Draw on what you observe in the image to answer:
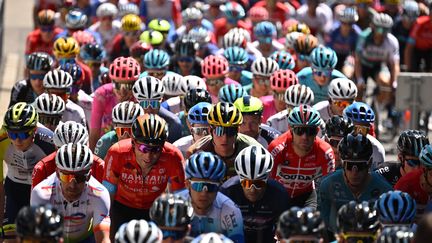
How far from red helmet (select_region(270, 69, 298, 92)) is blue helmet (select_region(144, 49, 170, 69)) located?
5.01 ft

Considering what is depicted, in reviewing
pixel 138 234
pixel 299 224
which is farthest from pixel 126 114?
pixel 299 224

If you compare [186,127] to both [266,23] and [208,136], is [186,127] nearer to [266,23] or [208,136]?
[208,136]

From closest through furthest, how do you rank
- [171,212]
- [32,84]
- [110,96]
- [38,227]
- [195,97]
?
[38,227] < [171,212] < [195,97] < [110,96] < [32,84]

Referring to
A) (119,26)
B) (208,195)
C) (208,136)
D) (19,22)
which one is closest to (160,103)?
(208,136)

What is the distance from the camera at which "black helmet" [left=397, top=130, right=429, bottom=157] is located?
40.8 feet

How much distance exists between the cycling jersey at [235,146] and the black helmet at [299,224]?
325 cm

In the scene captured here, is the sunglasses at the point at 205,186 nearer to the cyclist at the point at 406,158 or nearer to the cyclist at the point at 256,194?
the cyclist at the point at 256,194

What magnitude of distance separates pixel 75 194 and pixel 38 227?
2.10 m

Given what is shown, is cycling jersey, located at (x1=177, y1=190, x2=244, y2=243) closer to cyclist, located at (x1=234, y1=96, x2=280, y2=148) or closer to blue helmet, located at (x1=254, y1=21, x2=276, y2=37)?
cyclist, located at (x1=234, y1=96, x2=280, y2=148)

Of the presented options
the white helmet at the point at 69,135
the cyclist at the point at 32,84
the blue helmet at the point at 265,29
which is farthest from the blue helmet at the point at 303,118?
the blue helmet at the point at 265,29

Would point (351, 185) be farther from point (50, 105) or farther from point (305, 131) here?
point (50, 105)

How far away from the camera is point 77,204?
11.0m

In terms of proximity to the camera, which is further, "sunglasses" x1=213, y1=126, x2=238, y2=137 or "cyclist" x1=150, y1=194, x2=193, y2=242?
"sunglasses" x1=213, y1=126, x2=238, y2=137

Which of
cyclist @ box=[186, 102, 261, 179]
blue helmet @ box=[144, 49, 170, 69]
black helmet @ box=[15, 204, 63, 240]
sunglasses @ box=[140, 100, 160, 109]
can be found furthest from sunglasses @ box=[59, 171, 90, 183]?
blue helmet @ box=[144, 49, 170, 69]
